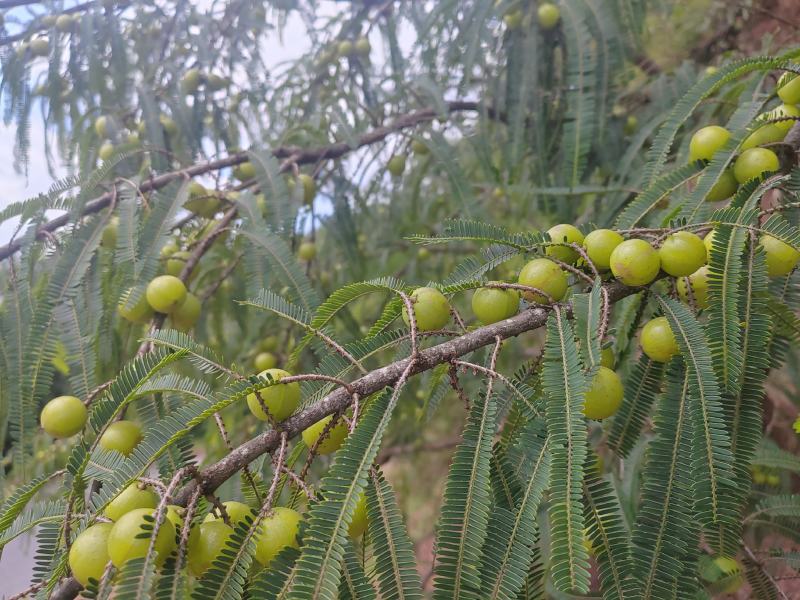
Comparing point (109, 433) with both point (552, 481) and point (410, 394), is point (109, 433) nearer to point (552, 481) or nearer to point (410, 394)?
point (552, 481)

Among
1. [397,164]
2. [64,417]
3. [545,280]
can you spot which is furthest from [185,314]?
[397,164]

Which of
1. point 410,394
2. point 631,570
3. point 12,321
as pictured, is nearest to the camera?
point 631,570

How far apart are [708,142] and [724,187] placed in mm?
140

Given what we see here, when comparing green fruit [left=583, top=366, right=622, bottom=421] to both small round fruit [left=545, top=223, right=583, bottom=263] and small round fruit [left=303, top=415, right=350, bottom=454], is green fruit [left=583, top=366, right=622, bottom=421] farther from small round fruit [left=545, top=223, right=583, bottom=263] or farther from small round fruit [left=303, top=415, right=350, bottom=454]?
small round fruit [left=303, top=415, right=350, bottom=454]

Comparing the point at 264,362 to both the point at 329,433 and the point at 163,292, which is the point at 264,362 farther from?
the point at 329,433

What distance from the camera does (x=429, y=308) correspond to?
110 cm

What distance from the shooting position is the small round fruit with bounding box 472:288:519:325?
44.5 inches

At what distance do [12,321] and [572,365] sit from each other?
5.50 ft

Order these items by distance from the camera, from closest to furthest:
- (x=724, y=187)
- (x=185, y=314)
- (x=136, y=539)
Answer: (x=136, y=539)
(x=724, y=187)
(x=185, y=314)

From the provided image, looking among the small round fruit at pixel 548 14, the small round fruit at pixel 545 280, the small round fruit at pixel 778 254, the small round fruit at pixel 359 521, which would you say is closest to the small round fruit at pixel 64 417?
the small round fruit at pixel 359 521

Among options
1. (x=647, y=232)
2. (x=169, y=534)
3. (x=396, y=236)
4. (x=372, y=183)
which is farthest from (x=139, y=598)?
(x=396, y=236)

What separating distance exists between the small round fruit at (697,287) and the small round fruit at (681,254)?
0.38ft

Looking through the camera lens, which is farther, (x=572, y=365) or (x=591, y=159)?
(x=591, y=159)

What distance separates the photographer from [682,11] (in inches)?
145
